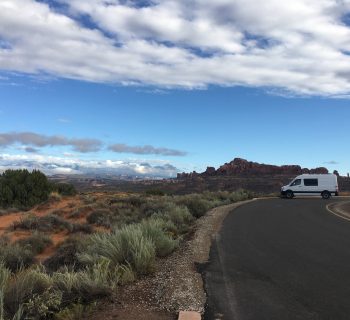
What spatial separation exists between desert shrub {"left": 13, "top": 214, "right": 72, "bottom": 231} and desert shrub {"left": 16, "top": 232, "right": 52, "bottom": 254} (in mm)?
4309

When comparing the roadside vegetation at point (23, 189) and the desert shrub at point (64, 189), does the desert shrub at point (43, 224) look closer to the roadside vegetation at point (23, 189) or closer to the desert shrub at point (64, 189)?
the roadside vegetation at point (23, 189)

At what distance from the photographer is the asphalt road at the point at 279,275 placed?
7.19m

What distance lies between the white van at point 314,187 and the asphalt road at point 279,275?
29.6 m

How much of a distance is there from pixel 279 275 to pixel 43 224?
18.9 m

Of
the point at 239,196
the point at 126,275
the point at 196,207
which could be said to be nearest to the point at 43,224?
the point at 196,207

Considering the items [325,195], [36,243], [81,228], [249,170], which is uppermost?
[249,170]

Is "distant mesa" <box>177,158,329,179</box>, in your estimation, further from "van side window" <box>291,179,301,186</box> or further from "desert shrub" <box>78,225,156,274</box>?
"desert shrub" <box>78,225,156,274</box>

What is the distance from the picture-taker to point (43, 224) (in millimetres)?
26031

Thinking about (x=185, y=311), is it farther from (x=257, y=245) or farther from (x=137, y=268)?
(x=257, y=245)

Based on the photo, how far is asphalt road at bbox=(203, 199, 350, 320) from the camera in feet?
23.6

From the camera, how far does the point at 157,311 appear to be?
281 inches

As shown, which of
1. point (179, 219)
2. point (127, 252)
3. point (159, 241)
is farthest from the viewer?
point (179, 219)

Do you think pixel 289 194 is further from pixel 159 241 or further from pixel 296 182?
pixel 159 241

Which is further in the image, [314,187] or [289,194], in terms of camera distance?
[289,194]
